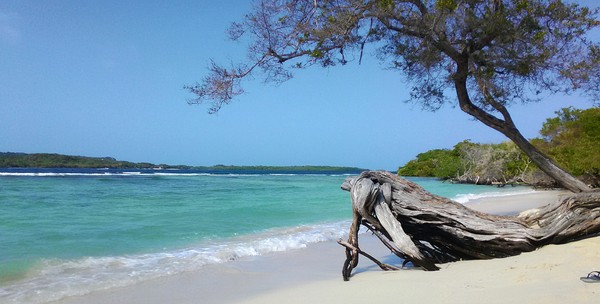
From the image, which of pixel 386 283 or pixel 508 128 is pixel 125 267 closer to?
pixel 386 283

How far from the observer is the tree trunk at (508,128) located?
7423 millimetres

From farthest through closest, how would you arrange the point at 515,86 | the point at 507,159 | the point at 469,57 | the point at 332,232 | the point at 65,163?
the point at 65,163, the point at 507,159, the point at 332,232, the point at 515,86, the point at 469,57

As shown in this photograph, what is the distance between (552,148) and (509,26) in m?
20.5

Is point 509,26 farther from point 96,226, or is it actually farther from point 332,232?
point 96,226

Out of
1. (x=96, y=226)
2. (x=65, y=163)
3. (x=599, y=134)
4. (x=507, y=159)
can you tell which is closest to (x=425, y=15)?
(x=96, y=226)

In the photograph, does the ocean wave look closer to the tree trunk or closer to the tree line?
the tree trunk

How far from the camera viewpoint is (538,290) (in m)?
3.60

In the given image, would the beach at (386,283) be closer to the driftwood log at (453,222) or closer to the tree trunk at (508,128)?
the driftwood log at (453,222)

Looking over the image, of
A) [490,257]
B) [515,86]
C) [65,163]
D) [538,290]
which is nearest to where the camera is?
[538,290]

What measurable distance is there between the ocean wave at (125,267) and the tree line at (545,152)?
1167cm

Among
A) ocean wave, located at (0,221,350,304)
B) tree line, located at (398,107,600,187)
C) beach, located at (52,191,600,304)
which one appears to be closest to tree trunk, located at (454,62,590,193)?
beach, located at (52,191,600,304)

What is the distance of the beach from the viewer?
3.69 m

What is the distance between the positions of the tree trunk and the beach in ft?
6.50

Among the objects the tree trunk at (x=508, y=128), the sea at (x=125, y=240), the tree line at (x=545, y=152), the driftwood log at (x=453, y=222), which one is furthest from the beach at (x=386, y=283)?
the tree line at (x=545, y=152)
